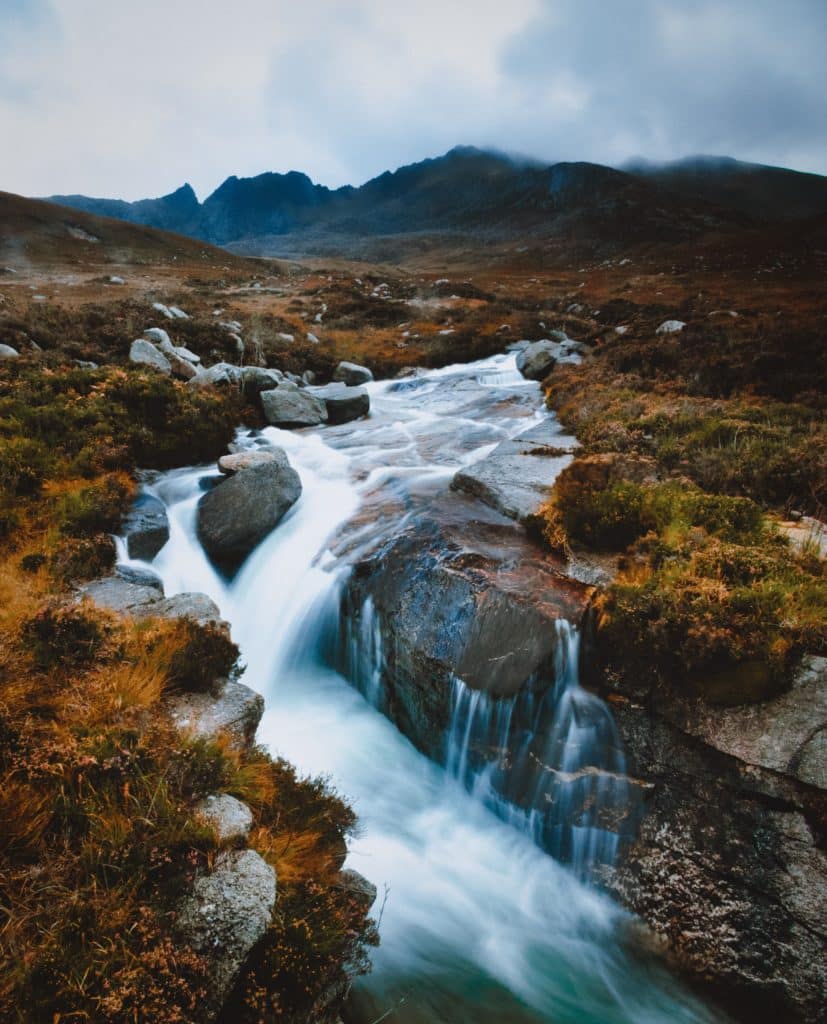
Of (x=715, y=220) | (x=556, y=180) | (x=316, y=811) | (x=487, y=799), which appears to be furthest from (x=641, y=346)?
(x=556, y=180)


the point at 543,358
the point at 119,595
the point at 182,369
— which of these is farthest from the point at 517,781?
the point at 543,358

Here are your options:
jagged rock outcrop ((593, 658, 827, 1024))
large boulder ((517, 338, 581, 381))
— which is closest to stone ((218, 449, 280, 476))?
jagged rock outcrop ((593, 658, 827, 1024))

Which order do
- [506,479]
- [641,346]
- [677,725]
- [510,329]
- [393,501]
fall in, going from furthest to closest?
[510,329], [641,346], [393,501], [506,479], [677,725]

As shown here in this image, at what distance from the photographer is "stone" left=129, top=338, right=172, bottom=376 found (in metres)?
15.3

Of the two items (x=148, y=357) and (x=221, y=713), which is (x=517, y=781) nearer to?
(x=221, y=713)

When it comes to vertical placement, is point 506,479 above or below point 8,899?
above

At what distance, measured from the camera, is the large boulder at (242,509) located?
9.52m

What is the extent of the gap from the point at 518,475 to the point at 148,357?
1273 centimetres

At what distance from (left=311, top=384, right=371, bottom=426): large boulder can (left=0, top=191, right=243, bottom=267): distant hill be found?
45798mm

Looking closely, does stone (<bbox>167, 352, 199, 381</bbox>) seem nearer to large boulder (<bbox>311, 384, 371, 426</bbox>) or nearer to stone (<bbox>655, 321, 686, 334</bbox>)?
large boulder (<bbox>311, 384, 371, 426</bbox>)

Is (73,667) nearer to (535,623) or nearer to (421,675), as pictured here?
(421,675)

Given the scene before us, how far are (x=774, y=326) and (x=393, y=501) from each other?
14895 mm

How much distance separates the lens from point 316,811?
175 inches

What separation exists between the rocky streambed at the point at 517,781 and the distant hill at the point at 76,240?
5514cm
